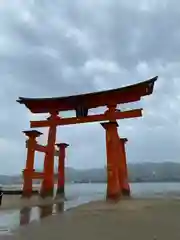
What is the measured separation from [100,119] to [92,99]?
1.37 meters

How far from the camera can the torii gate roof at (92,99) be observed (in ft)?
63.9

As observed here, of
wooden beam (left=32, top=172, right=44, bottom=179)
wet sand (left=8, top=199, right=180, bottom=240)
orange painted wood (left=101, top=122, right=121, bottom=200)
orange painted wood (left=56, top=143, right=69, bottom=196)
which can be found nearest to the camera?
wet sand (left=8, top=199, right=180, bottom=240)

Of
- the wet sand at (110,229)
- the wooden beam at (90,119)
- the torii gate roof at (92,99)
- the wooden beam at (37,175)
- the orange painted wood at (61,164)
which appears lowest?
the wet sand at (110,229)

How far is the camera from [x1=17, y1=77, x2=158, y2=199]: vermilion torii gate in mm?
18764

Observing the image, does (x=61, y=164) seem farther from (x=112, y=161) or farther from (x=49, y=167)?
(x=112, y=161)

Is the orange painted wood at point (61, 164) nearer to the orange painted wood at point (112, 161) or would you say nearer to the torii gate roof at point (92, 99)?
the torii gate roof at point (92, 99)

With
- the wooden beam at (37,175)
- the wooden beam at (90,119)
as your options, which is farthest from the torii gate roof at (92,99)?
the wooden beam at (37,175)

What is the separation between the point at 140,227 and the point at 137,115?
11.0 metres

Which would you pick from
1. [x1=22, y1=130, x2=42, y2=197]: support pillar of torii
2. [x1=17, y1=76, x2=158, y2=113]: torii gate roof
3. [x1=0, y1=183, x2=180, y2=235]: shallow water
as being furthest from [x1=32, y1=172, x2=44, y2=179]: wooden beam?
[x1=17, y1=76, x2=158, y2=113]: torii gate roof

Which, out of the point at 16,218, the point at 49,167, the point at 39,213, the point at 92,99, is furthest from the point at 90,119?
the point at 16,218

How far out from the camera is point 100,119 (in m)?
20.4

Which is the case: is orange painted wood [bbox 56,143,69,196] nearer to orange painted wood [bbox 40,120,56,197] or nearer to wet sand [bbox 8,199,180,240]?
orange painted wood [bbox 40,120,56,197]

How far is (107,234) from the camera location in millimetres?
7973

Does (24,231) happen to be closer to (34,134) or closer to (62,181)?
(34,134)
